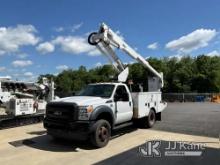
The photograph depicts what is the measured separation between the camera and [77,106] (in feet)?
31.3

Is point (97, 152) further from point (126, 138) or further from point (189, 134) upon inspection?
point (189, 134)

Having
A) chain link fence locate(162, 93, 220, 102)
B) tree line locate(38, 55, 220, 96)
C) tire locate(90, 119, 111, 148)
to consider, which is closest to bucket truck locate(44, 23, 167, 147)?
tire locate(90, 119, 111, 148)

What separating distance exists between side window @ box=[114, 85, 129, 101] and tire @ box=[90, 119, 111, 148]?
4.62ft

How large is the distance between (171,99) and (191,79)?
38804mm

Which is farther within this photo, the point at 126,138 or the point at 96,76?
the point at 96,76

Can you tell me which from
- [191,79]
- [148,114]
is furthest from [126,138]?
[191,79]

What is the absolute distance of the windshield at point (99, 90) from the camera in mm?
11133

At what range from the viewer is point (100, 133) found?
9797mm

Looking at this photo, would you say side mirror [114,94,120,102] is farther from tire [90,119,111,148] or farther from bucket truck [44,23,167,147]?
tire [90,119,111,148]

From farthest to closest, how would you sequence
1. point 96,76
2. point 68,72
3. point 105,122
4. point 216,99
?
point 68,72, point 96,76, point 216,99, point 105,122

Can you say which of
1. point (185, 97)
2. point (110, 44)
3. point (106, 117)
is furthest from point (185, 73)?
point (106, 117)

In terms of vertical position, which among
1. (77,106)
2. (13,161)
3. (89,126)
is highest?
(77,106)

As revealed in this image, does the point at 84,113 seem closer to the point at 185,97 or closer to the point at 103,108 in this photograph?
the point at 103,108

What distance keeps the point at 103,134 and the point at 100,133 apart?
0.47 ft
